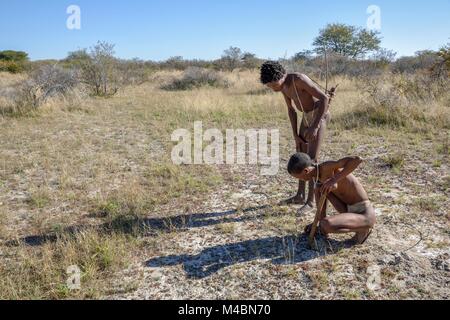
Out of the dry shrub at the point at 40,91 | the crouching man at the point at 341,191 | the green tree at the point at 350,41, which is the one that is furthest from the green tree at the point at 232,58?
the crouching man at the point at 341,191

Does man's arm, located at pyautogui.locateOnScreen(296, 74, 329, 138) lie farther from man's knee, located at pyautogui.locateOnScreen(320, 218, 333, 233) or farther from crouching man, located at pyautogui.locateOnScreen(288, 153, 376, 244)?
man's knee, located at pyautogui.locateOnScreen(320, 218, 333, 233)

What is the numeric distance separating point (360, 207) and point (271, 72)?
1557 mm

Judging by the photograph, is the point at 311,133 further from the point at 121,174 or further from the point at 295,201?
the point at 121,174

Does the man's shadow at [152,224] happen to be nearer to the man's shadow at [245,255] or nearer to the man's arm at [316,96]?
the man's shadow at [245,255]

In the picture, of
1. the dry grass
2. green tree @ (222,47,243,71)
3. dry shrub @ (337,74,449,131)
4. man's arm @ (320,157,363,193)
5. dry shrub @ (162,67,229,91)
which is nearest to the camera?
man's arm @ (320,157,363,193)

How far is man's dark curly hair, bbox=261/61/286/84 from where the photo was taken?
12.2 feet

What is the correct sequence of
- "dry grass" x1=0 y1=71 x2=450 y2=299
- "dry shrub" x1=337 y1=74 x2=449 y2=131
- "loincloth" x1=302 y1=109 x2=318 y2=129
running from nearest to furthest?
"dry grass" x1=0 y1=71 x2=450 y2=299
"loincloth" x1=302 y1=109 x2=318 y2=129
"dry shrub" x1=337 y1=74 x2=449 y2=131

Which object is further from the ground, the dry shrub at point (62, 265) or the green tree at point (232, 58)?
the green tree at point (232, 58)

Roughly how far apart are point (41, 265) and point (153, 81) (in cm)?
1682

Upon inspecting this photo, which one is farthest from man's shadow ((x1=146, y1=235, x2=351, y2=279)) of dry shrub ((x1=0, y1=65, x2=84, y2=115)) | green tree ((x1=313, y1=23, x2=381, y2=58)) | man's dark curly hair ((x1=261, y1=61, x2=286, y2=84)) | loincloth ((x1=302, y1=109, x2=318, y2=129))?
green tree ((x1=313, y1=23, x2=381, y2=58))

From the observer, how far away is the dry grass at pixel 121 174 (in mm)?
3199

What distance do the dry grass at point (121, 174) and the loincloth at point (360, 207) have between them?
2.28 ft

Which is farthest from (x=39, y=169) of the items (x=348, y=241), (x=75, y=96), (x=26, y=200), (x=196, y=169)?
(x=75, y=96)

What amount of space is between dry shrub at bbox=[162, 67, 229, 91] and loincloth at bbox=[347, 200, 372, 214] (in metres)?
13.4
